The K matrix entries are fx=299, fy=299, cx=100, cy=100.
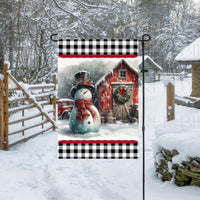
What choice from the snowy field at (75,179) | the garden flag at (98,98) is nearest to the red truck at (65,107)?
the garden flag at (98,98)

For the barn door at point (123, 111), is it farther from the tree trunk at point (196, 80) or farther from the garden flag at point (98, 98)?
the tree trunk at point (196, 80)

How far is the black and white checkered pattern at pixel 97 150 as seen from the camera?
3.00m

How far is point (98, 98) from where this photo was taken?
3.08 meters

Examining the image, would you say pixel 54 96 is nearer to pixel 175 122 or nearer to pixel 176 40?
pixel 175 122

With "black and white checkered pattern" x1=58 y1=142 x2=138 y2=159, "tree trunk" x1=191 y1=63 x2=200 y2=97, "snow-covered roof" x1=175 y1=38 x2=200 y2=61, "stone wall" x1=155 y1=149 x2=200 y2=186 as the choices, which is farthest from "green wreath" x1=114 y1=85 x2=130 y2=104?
"tree trunk" x1=191 y1=63 x2=200 y2=97

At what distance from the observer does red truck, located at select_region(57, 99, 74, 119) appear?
3094 mm

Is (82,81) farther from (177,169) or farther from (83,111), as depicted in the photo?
(177,169)

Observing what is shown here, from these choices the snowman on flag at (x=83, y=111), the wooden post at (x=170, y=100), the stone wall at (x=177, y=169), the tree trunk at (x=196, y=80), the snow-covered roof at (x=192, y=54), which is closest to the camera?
the snowman on flag at (x=83, y=111)

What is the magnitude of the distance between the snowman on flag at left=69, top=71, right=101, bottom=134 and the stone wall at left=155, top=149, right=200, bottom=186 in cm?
159

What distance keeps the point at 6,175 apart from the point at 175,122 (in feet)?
10.2

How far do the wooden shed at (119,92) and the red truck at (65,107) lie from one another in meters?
0.31

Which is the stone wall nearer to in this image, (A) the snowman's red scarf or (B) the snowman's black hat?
(A) the snowman's red scarf

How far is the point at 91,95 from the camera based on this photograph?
3070 millimetres

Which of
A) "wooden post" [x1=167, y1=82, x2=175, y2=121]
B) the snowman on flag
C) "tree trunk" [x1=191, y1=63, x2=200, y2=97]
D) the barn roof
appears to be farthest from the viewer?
"tree trunk" [x1=191, y1=63, x2=200, y2=97]
